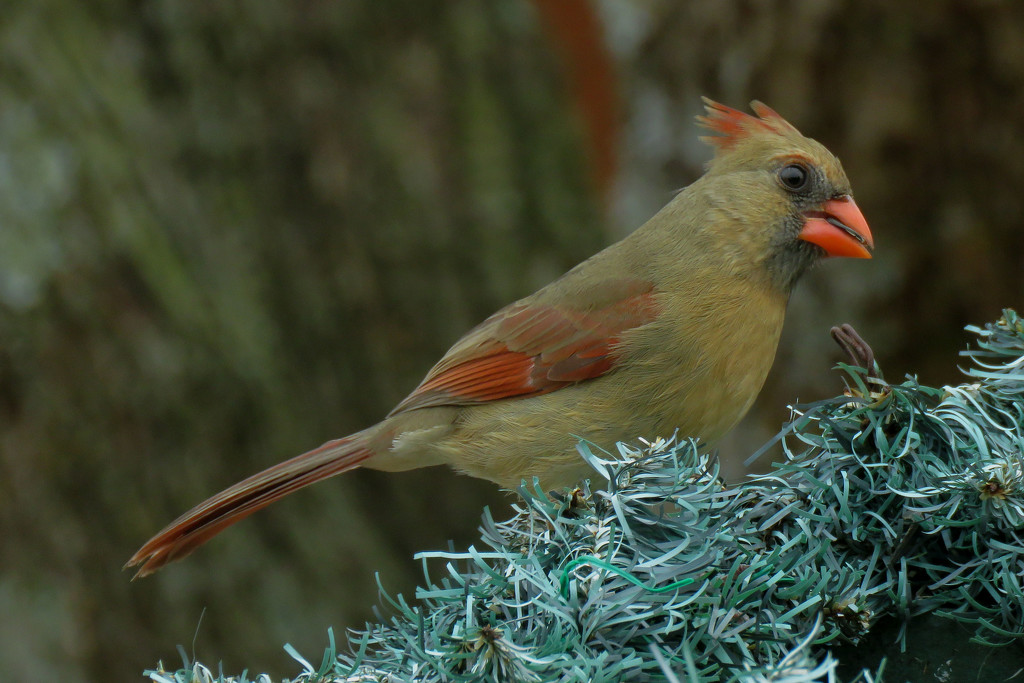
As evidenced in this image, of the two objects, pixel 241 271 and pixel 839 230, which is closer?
pixel 839 230

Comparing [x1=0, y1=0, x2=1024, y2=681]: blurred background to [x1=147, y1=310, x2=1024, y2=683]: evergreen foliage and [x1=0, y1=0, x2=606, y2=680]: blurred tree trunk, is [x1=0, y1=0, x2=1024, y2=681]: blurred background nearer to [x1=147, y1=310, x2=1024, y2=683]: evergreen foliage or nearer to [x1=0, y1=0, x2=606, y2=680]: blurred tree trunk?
[x1=0, y1=0, x2=606, y2=680]: blurred tree trunk

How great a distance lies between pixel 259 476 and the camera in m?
2.25

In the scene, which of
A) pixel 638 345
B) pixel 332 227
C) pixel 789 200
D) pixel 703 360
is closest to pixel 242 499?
pixel 638 345

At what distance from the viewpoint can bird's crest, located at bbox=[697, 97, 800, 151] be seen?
244cm

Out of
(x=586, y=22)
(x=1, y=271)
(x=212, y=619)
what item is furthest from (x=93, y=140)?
(x=586, y=22)

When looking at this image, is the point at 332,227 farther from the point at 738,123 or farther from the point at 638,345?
the point at 638,345

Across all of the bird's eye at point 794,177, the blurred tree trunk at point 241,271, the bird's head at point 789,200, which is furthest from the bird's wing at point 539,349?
the blurred tree trunk at point 241,271

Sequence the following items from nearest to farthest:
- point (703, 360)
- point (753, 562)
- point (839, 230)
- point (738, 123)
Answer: point (753, 562)
point (703, 360)
point (839, 230)
point (738, 123)

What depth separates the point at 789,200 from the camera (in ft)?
7.74

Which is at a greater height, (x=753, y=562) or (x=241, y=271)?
(x=241, y=271)

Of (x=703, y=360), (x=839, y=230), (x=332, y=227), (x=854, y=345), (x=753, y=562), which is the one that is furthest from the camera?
(x=332, y=227)

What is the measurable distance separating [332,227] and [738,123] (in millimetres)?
1967

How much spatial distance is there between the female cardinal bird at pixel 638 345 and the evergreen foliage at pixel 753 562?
37.6 inches

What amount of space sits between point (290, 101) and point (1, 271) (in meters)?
1.36
